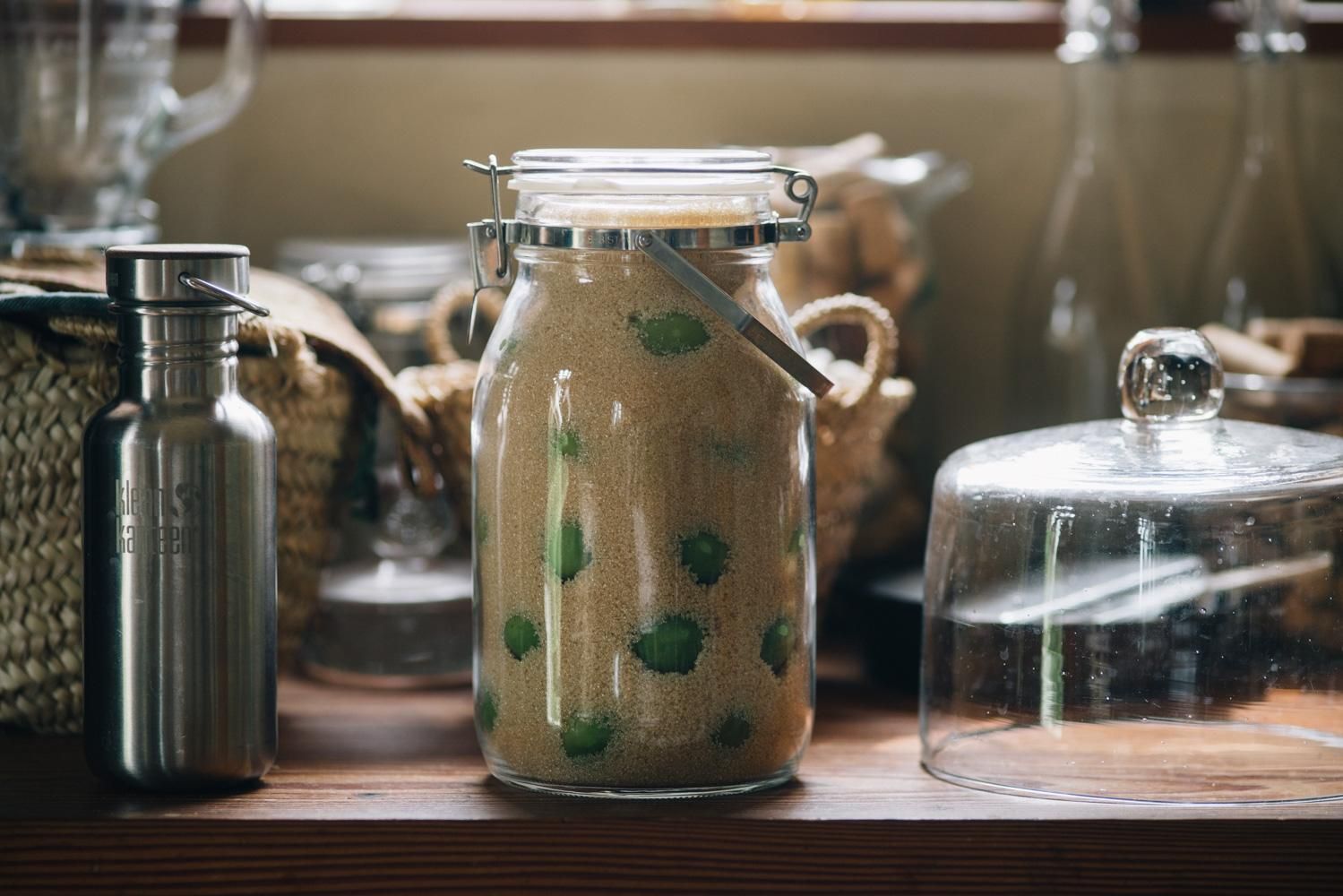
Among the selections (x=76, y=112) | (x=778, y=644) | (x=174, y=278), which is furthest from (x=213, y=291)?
(x=76, y=112)

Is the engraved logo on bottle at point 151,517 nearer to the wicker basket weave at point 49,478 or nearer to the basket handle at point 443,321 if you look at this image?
the wicker basket weave at point 49,478

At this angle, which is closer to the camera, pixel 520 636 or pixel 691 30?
pixel 520 636

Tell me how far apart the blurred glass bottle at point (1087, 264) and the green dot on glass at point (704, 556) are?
0.49 m

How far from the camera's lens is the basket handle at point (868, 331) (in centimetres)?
79

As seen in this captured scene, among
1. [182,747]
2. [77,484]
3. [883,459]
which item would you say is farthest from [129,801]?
[883,459]

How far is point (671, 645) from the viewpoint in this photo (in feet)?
2.01

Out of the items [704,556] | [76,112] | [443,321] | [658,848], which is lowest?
[658,848]


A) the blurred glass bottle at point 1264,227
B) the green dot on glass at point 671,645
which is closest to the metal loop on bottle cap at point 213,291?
the green dot on glass at point 671,645

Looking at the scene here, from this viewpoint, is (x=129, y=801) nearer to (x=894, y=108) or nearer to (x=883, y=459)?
(x=883, y=459)

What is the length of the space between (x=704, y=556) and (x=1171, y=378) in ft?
0.77

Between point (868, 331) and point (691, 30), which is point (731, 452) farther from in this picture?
point (691, 30)

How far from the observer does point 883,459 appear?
40.4 inches

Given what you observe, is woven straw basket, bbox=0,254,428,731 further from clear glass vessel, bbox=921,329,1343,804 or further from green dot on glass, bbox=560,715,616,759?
clear glass vessel, bbox=921,329,1343,804

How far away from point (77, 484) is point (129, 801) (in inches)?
6.3
